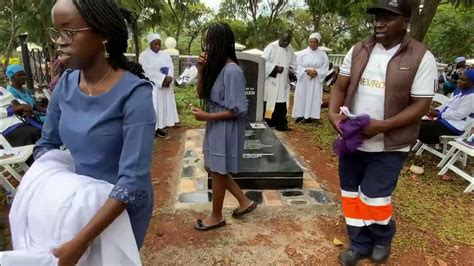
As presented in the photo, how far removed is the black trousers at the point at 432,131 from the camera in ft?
16.0

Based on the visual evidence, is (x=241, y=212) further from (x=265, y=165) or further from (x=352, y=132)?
(x=352, y=132)

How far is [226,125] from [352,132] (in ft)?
3.16

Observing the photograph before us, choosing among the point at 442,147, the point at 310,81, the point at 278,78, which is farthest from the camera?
the point at 310,81

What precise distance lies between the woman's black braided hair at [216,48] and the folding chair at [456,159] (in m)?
3.16

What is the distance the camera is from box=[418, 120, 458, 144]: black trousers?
192 inches

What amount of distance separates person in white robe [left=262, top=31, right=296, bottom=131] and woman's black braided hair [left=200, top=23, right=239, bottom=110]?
397 cm

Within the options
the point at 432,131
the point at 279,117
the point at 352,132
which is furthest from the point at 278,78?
the point at 352,132

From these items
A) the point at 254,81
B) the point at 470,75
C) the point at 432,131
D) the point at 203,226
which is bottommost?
the point at 203,226

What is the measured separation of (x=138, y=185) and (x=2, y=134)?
359 centimetres

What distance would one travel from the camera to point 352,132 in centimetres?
246

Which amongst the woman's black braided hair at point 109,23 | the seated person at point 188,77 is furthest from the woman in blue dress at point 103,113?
the seated person at point 188,77

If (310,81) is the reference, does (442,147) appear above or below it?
below

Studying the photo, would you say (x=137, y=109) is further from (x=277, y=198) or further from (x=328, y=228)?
(x=277, y=198)

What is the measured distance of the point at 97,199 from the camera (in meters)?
1.30
